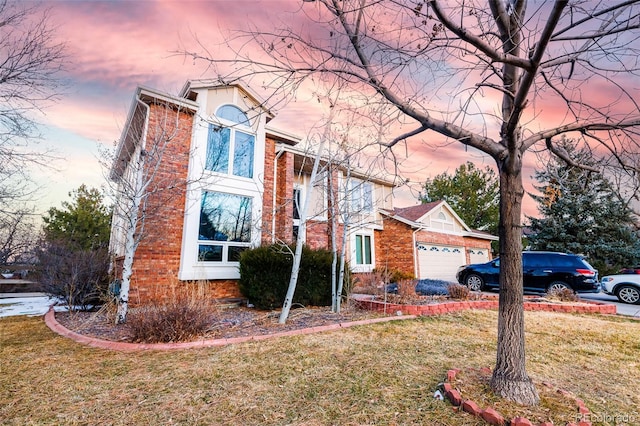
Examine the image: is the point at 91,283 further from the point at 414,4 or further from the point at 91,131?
the point at 414,4

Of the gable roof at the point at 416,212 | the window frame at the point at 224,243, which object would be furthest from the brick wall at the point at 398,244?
the window frame at the point at 224,243

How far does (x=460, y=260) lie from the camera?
1786 centimetres

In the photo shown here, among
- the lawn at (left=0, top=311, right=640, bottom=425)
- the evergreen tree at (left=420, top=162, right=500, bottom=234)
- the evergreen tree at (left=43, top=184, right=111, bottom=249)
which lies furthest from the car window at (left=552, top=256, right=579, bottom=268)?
the evergreen tree at (left=43, top=184, right=111, bottom=249)

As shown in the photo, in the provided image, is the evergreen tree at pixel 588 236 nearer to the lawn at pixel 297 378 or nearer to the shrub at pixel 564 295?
the shrub at pixel 564 295

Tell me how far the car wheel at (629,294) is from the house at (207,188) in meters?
9.81

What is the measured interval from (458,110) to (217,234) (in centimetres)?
781

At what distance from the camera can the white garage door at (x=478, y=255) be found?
1875 centimetres

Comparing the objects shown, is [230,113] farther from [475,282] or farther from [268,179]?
[475,282]

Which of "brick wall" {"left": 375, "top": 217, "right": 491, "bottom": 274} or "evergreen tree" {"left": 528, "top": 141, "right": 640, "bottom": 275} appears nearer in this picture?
"brick wall" {"left": 375, "top": 217, "right": 491, "bottom": 274}

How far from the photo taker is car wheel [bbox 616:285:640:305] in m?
10.8

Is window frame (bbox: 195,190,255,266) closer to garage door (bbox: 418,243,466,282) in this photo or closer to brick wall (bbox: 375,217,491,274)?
brick wall (bbox: 375,217,491,274)

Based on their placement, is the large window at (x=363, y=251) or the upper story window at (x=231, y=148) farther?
the large window at (x=363, y=251)

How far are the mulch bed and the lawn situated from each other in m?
0.60

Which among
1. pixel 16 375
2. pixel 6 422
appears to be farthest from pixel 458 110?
pixel 16 375
